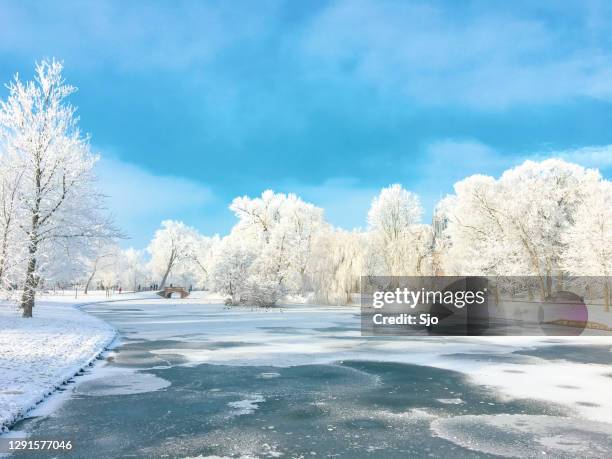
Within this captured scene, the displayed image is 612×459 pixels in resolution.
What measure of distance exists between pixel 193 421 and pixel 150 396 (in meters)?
1.81

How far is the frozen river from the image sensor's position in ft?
18.9

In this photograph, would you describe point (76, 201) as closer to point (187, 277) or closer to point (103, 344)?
point (103, 344)

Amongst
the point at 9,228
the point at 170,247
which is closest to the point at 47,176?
the point at 9,228

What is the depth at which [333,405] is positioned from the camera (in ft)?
25.2

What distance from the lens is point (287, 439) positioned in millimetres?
5938

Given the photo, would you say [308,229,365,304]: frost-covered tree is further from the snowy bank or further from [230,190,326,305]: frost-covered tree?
the snowy bank

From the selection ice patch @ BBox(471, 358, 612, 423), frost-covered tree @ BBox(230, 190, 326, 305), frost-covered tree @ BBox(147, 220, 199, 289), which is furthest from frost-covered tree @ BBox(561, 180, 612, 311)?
frost-covered tree @ BBox(147, 220, 199, 289)

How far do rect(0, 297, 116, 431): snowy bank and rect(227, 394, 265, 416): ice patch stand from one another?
2994mm

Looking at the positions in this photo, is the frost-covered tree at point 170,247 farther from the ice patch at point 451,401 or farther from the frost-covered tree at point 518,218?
the ice patch at point 451,401

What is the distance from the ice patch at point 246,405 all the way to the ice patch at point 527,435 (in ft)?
8.87

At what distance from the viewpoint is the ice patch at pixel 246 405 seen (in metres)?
7.21

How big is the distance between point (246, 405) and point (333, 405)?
139 centimetres

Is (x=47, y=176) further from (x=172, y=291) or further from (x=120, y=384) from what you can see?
(x=172, y=291)

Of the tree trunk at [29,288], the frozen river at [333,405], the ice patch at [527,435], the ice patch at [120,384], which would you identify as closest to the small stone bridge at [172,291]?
the tree trunk at [29,288]
